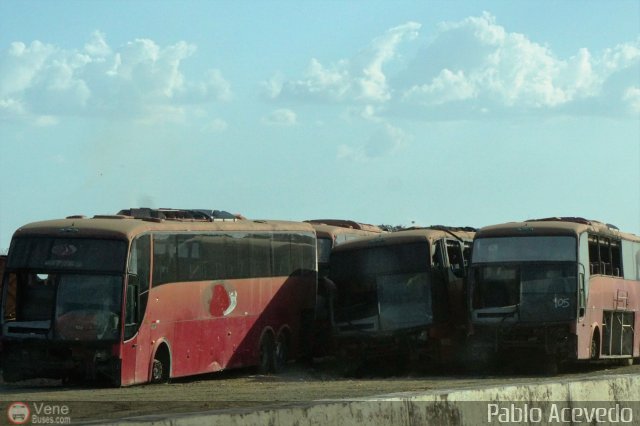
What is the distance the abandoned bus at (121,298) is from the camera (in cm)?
2303

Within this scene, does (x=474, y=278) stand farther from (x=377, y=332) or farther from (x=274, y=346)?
(x=274, y=346)

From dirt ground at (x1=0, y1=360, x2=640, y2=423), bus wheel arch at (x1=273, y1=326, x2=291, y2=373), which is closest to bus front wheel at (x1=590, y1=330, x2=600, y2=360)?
dirt ground at (x1=0, y1=360, x2=640, y2=423)

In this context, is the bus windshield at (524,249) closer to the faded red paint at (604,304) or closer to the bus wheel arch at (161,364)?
the faded red paint at (604,304)

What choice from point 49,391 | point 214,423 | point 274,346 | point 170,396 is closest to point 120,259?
point 49,391

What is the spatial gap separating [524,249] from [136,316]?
910cm

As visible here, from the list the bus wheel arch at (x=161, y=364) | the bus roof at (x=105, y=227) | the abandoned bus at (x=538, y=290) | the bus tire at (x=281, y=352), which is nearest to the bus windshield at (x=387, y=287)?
the abandoned bus at (x=538, y=290)

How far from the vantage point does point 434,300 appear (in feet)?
95.0

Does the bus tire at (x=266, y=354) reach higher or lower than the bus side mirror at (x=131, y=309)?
lower

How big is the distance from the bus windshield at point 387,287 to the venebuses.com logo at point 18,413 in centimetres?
1388

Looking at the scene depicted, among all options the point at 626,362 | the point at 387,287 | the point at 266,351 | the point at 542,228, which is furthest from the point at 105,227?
the point at 626,362

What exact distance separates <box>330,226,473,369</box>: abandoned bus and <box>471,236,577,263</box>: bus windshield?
113 centimetres

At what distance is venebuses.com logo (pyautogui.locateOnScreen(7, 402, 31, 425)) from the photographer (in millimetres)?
13900

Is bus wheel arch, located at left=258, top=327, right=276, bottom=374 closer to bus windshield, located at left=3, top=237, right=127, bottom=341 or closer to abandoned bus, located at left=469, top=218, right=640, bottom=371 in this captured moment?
abandoned bus, located at left=469, top=218, right=640, bottom=371

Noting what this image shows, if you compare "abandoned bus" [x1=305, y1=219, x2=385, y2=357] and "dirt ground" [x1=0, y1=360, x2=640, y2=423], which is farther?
"abandoned bus" [x1=305, y1=219, x2=385, y2=357]
